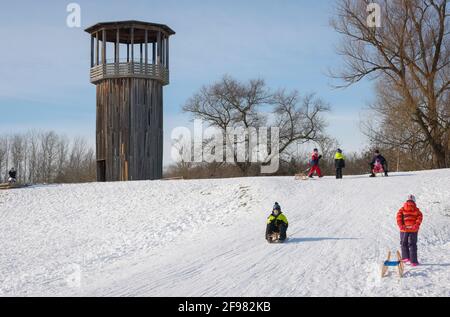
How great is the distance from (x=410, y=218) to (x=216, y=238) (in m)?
6.85

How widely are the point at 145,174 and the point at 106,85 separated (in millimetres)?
6579

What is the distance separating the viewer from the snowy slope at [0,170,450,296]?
12414 millimetres

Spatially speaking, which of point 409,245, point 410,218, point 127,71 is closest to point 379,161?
point 410,218

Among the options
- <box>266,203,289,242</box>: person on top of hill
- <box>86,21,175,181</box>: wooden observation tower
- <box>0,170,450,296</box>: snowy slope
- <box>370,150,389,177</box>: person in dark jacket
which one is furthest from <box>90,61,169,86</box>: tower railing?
<box>266,203,289,242</box>: person on top of hill

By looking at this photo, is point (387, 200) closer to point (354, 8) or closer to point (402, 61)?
point (402, 61)

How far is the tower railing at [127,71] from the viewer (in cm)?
3772

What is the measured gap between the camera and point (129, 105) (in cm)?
3781

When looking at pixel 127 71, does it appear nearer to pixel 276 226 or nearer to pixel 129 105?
pixel 129 105

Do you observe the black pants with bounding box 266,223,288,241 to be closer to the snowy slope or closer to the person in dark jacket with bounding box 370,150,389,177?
the snowy slope

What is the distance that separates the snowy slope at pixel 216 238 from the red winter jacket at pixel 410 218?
95 cm

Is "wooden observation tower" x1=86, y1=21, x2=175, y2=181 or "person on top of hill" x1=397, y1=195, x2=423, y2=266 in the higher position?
"wooden observation tower" x1=86, y1=21, x2=175, y2=181

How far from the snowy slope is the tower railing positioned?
9183 mm

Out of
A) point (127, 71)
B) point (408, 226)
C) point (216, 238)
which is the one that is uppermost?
point (127, 71)

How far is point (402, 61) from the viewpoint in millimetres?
36156
